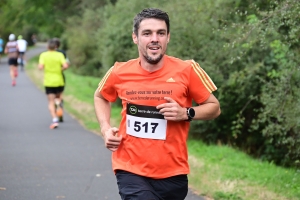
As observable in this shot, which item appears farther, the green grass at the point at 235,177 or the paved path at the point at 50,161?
the paved path at the point at 50,161

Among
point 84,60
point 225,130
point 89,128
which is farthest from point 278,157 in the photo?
point 84,60

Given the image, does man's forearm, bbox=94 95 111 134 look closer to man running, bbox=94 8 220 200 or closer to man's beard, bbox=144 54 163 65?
man running, bbox=94 8 220 200

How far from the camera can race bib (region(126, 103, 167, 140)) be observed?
4445mm

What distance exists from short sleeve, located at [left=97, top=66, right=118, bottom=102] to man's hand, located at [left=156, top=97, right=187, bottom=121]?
57 centimetres

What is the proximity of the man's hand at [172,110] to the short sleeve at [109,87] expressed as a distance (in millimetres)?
568

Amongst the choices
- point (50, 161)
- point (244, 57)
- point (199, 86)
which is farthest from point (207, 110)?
point (244, 57)

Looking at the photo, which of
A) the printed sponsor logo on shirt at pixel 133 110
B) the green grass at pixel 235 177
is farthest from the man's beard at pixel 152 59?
the green grass at pixel 235 177

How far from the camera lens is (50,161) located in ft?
33.3

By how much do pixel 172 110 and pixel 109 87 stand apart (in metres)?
0.71

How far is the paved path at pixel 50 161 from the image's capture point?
26.2 feet

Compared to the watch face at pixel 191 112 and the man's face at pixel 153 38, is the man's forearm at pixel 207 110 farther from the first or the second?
the man's face at pixel 153 38

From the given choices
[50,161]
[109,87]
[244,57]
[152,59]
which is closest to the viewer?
[152,59]

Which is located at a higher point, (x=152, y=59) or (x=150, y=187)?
(x=152, y=59)

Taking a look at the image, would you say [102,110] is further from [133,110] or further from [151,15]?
[151,15]
